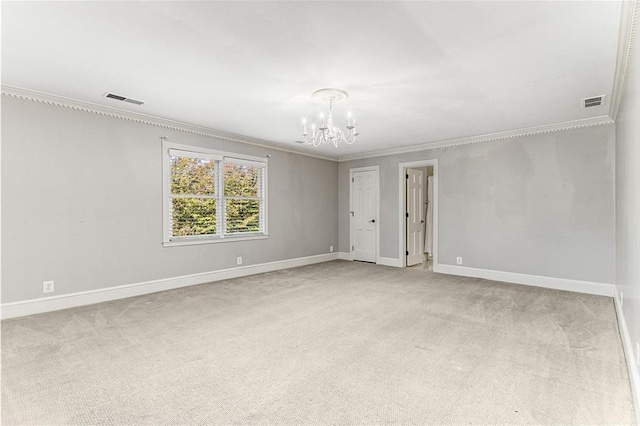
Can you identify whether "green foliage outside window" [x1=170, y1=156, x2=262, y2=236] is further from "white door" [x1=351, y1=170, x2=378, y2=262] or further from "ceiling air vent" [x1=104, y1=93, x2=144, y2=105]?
"white door" [x1=351, y1=170, x2=378, y2=262]

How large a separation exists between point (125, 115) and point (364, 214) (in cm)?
487

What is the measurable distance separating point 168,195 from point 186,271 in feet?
3.86

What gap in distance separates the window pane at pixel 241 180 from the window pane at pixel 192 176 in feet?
0.85

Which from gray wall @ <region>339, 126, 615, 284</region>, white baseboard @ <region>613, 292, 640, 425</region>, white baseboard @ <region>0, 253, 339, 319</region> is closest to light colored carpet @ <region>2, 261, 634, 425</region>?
white baseboard @ <region>613, 292, 640, 425</region>

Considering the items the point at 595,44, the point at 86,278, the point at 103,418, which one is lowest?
the point at 103,418

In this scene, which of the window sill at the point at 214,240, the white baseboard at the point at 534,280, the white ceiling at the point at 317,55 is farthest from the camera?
the window sill at the point at 214,240

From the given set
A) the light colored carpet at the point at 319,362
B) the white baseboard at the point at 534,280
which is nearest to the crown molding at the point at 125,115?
the light colored carpet at the point at 319,362

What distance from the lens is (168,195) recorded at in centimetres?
478

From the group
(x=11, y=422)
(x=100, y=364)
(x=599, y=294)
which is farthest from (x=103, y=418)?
(x=599, y=294)

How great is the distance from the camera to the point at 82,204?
4.01 m

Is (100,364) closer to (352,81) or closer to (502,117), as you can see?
(352,81)

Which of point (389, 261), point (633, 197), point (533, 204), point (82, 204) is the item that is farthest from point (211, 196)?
point (533, 204)

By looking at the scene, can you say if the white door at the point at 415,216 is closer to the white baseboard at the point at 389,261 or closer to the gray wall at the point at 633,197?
the white baseboard at the point at 389,261

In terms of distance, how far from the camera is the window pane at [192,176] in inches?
194
